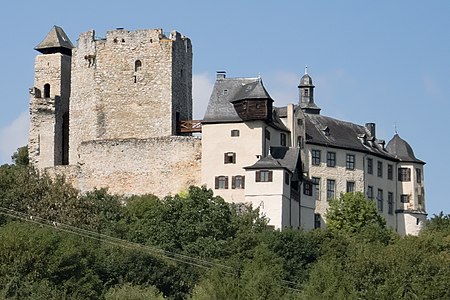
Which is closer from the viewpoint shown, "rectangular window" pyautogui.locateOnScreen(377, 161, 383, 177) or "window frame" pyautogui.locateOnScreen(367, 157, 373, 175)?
"window frame" pyautogui.locateOnScreen(367, 157, 373, 175)

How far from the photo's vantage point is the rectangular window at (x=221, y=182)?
323 feet

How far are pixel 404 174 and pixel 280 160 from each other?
12.9 m

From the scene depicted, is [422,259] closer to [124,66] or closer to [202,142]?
[202,142]

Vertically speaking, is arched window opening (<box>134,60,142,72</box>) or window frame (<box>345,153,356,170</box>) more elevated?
arched window opening (<box>134,60,142,72</box>)

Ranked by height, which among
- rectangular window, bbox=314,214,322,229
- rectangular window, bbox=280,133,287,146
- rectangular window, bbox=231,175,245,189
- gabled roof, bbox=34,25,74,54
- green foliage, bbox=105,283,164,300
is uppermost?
gabled roof, bbox=34,25,74,54

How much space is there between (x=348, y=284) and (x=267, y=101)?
1657cm

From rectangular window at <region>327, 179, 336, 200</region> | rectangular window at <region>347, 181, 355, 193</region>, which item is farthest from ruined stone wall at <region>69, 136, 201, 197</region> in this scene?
rectangular window at <region>347, 181, 355, 193</region>

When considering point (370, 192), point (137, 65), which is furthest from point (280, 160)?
point (137, 65)

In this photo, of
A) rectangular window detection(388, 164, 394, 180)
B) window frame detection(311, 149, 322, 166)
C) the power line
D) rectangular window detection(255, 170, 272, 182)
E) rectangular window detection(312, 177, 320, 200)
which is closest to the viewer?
the power line

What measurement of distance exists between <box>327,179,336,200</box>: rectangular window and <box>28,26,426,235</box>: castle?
0.19 ft

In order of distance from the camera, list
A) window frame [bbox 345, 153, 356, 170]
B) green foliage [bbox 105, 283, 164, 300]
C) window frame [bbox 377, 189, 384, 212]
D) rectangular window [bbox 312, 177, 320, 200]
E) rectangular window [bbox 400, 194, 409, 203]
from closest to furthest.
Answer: green foliage [bbox 105, 283, 164, 300], rectangular window [bbox 312, 177, 320, 200], window frame [bbox 345, 153, 356, 170], window frame [bbox 377, 189, 384, 212], rectangular window [bbox 400, 194, 409, 203]

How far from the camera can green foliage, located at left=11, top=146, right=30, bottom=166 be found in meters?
110

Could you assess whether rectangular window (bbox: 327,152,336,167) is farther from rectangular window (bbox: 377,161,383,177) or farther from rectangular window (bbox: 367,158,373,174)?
rectangular window (bbox: 377,161,383,177)

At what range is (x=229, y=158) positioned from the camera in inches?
3875
